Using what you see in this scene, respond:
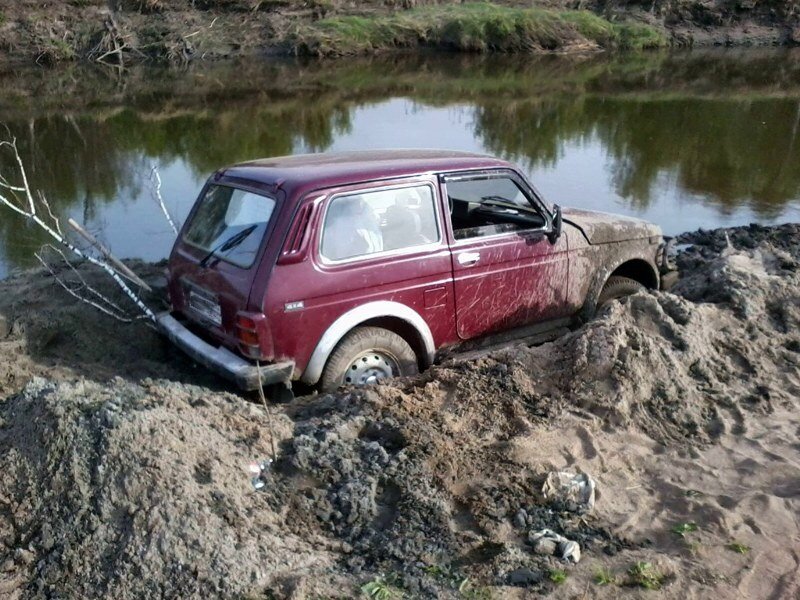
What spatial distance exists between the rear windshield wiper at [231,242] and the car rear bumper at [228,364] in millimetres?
562

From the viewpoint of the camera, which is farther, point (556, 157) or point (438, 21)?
point (438, 21)

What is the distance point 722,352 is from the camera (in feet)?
20.6

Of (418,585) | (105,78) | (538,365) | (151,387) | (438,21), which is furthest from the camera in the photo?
(438,21)

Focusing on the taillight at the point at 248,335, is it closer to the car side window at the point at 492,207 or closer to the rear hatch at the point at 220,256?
the rear hatch at the point at 220,256

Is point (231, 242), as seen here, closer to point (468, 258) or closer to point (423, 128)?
point (468, 258)

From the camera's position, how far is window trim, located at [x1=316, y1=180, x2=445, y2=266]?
5539 millimetres

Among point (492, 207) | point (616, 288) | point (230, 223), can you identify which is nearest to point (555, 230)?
point (492, 207)

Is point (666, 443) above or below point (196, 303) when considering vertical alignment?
below

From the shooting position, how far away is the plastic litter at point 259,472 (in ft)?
14.1

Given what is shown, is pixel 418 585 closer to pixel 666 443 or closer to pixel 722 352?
pixel 666 443

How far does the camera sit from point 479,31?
30766 mm

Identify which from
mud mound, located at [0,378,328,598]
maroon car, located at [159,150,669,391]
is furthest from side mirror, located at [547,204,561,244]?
mud mound, located at [0,378,328,598]

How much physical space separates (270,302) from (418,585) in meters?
2.25

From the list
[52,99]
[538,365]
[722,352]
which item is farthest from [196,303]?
[52,99]
